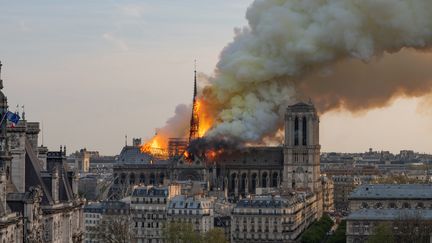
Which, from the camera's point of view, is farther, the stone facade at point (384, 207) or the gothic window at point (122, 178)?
the gothic window at point (122, 178)

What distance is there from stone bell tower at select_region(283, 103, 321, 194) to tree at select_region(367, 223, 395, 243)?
57155mm

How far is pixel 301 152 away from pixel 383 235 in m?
64.0

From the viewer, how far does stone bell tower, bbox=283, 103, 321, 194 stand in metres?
148

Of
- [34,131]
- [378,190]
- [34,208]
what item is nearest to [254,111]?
[378,190]

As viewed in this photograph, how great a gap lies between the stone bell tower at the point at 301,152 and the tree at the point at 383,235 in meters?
57.2

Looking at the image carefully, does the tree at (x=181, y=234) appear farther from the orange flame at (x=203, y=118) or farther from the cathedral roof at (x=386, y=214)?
the orange flame at (x=203, y=118)

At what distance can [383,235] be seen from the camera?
8619 cm

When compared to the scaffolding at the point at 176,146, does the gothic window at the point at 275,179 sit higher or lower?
lower

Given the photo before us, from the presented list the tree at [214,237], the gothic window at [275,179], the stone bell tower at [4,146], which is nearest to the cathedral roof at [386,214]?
the tree at [214,237]

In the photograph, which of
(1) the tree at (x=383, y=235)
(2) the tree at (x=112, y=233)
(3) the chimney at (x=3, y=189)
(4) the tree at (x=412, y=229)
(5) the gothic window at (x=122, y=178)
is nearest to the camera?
(3) the chimney at (x=3, y=189)

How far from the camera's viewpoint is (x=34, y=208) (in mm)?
55250

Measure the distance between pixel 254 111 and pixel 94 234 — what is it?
37.5m

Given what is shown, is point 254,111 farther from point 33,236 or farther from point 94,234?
point 33,236

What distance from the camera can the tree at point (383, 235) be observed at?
8554cm
